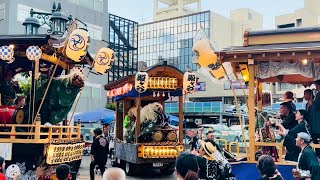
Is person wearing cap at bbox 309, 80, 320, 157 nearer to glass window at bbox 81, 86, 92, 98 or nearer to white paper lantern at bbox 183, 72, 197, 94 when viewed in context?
white paper lantern at bbox 183, 72, 197, 94

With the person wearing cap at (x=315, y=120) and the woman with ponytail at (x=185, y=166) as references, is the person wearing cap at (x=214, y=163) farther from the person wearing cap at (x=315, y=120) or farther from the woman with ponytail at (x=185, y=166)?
the woman with ponytail at (x=185, y=166)

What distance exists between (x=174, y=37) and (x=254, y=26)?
15.0 m

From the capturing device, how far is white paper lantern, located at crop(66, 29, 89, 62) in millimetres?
8859

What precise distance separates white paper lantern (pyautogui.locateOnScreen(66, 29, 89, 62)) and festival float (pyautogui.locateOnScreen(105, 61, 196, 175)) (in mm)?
3421

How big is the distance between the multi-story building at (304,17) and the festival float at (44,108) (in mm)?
45483

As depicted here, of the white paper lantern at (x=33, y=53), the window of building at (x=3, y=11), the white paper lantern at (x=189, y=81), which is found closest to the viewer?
the white paper lantern at (x=33, y=53)

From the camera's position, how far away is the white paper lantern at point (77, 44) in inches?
349

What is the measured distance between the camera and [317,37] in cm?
786

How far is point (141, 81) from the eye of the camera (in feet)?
40.1

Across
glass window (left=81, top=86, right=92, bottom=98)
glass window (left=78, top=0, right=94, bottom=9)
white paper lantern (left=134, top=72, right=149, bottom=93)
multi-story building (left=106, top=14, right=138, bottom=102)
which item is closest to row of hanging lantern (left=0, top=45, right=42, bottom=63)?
white paper lantern (left=134, top=72, right=149, bottom=93)

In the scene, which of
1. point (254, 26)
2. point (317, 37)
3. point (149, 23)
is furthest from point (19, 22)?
point (149, 23)

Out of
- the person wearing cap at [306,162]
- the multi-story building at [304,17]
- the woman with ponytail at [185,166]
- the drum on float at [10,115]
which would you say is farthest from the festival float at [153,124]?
the multi-story building at [304,17]

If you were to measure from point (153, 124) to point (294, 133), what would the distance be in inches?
253

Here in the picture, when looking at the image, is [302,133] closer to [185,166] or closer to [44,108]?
[185,166]
